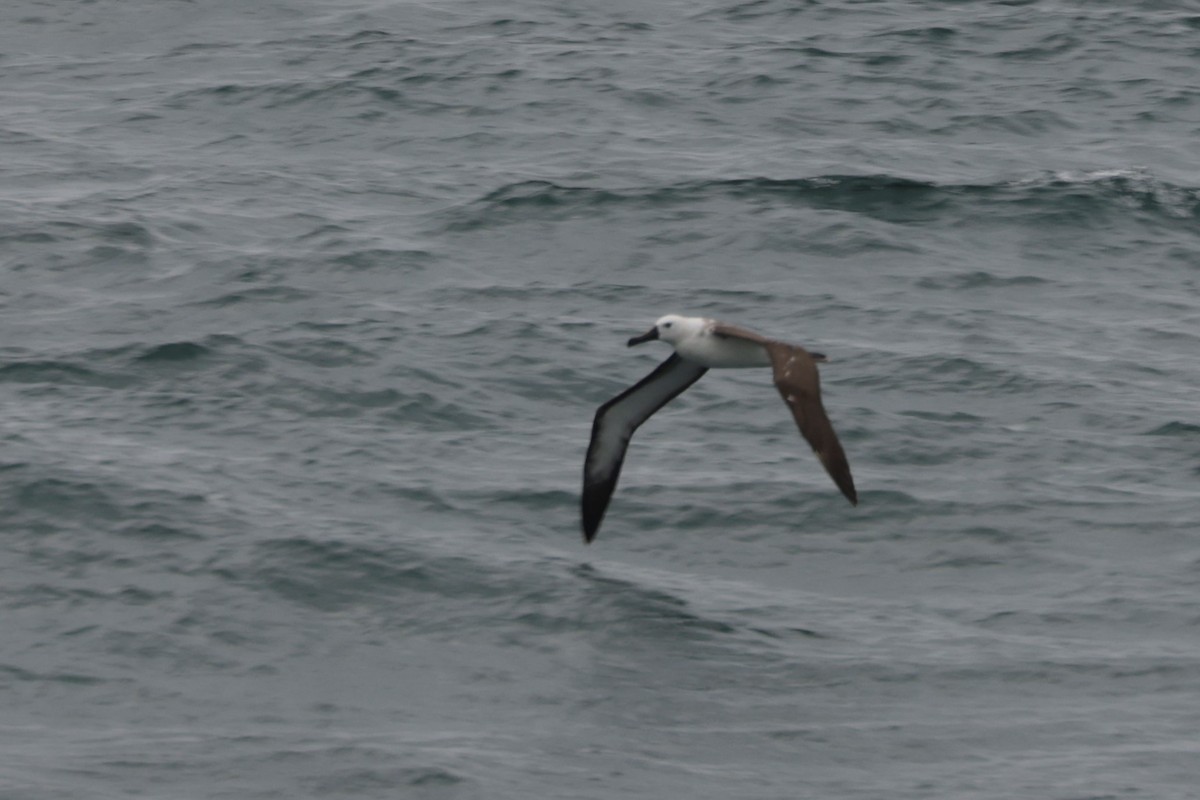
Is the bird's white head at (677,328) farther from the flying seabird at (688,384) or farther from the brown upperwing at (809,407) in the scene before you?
the brown upperwing at (809,407)

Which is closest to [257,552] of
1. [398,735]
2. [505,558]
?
[505,558]

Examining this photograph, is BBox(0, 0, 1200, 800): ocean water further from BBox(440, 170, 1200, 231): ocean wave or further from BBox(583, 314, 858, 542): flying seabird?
BBox(583, 314, 858, 542): flying seabird

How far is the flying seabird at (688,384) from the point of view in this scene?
55.2 ft

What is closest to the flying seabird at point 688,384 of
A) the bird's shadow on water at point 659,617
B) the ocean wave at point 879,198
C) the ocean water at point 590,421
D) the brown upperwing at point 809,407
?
the brown upperwing at point 809,407

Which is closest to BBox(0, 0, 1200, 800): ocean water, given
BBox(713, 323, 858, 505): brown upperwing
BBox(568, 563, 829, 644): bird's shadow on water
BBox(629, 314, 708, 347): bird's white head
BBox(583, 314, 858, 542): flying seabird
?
BBox(568, 563, 829, 644): bird's shadow on water

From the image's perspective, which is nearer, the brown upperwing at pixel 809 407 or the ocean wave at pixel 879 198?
the brown upperwing at pixel 809 407

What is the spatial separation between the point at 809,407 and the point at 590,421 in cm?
579

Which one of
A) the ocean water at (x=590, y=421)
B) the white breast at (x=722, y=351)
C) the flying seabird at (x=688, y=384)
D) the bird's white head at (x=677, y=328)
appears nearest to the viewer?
the ocean water at (x=590, y=421)

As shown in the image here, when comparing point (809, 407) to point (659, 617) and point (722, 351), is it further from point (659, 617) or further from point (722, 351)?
point (659, 617)

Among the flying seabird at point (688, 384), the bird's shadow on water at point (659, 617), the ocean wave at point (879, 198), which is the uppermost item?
the flying seabird at point (688, 384)

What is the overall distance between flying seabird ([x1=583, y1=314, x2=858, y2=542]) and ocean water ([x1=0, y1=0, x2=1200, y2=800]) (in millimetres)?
574

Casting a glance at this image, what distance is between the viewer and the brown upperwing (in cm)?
1675

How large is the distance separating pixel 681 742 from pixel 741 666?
1.45 metres

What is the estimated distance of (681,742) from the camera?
16484 mm
